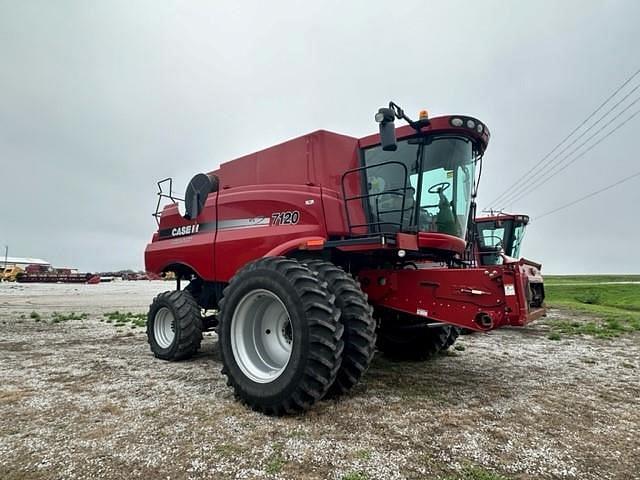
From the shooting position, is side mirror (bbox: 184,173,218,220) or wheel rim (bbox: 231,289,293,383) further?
side mirror (bbox: 184,173,218,220)

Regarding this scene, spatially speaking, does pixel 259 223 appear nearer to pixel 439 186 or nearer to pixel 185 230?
pixel 185 230

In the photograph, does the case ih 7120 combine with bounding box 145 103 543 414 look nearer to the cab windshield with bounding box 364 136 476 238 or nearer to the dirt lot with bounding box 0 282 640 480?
the cab windshield with bounding box 364 136 476 238

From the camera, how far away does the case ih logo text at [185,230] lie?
6302mm

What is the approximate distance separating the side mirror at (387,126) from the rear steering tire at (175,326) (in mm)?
3901

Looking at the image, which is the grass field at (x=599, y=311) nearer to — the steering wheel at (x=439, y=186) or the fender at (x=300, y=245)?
the steering wheel at (x=439, y=186)

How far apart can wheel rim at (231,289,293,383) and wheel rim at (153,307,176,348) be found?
2.44 metres

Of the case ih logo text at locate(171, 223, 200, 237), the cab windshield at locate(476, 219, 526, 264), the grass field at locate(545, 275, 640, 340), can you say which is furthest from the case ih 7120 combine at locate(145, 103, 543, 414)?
the cab windshield at locate(476, 219, 526, 264)

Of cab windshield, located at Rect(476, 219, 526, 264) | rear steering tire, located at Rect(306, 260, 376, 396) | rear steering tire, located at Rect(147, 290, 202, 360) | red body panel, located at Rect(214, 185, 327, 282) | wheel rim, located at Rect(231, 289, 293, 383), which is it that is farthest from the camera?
cab windshield, located at Rect(476, 219, 526, 264)

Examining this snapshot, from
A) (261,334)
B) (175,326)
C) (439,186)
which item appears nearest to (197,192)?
(175,326)

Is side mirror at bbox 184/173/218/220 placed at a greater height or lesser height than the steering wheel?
greater

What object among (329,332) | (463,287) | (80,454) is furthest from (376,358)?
(80,454)

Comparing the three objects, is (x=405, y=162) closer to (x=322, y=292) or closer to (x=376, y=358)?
(x=322, y=292)

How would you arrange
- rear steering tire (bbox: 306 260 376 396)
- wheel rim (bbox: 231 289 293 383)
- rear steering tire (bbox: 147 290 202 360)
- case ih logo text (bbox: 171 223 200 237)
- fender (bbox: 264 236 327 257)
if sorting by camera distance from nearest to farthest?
rear steering tire (bbox: 306 260 376 396), wheel rim (bbox: 231 289 293 383), fender (bbox: 264 236 327 257), rear steering tire (bbox: 147 290 202 360), case ih logo text (bbox: 171 223 200 237)

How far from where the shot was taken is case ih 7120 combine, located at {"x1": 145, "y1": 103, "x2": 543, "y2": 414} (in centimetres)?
365
